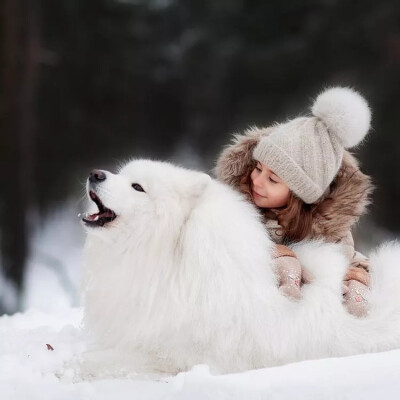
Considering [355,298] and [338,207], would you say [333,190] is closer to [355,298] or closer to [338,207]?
[338,207]

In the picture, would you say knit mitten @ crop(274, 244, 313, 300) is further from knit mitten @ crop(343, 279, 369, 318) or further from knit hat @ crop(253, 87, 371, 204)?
knit hat @ crop(253, 87, 371, 204)

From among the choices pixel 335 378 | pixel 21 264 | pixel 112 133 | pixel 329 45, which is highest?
pixel 329 45

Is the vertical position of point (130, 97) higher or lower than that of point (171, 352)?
higher

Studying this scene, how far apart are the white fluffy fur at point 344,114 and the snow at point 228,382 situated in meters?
0.62

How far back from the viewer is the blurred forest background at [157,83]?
292cm

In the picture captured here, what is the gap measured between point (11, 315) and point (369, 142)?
2325mm

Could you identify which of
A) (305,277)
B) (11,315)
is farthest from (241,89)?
(305,277)

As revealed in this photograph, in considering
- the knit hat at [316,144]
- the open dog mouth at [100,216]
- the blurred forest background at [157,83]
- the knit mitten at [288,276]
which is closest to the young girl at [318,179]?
the knit hat at [316,144]

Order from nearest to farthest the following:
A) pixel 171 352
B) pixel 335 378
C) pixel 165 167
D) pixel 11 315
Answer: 1. pixel 335 378
2. pixel 171 352
3. pixel 165 167
4. pixel 11 315

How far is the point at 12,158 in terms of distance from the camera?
9.56ft

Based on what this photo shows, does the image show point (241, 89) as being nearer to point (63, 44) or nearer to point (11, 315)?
point (63, 44)

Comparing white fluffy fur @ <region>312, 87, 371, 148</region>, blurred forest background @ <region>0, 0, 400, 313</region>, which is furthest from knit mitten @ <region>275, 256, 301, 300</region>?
blurred forest background @ <region>0, 0, 400, 313</region>

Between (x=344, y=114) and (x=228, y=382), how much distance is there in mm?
859

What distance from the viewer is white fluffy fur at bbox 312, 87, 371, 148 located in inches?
63.8
